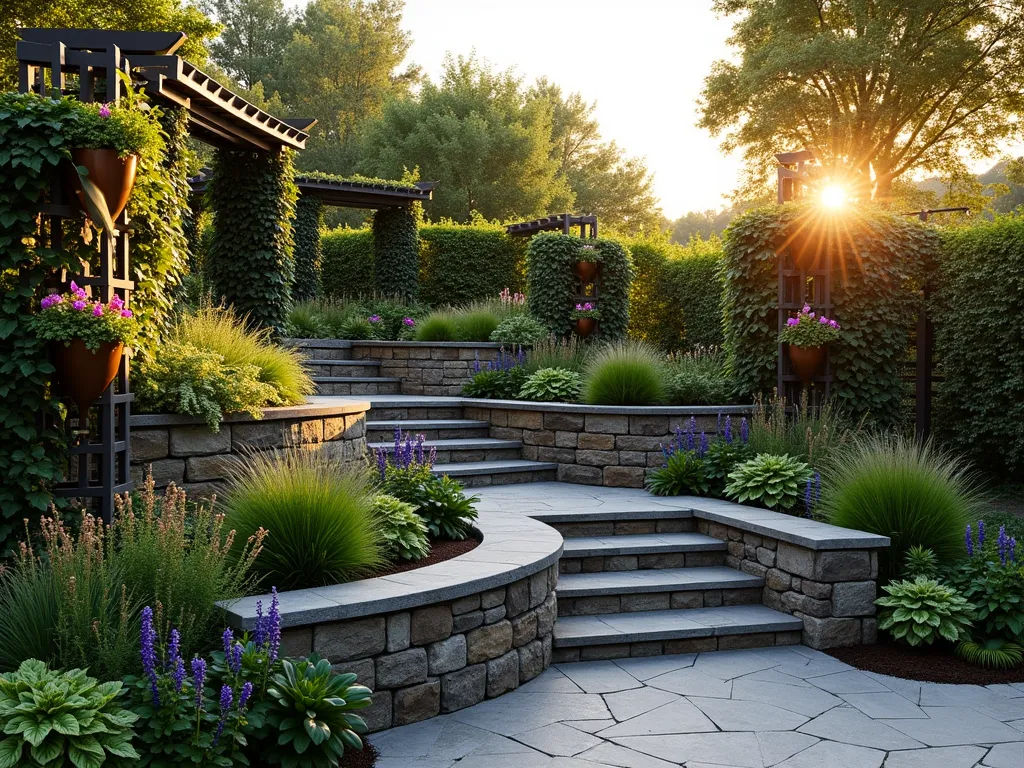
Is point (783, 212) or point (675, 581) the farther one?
point (783, 212)

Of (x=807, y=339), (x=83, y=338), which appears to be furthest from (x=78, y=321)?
(x=807, y=339)

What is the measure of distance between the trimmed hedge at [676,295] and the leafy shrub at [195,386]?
818 centimetres

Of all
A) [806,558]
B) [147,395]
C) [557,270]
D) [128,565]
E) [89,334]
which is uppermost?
[557,270]

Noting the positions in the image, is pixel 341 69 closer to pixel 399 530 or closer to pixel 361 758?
pixel 399 530

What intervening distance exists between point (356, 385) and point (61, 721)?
24.8 feet

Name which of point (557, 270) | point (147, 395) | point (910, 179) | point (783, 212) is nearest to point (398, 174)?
point (910, 179)

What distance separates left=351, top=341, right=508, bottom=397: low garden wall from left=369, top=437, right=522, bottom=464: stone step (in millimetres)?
2182

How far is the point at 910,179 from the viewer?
80.2 feet

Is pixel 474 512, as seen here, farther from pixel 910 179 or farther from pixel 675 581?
pixel 910 179

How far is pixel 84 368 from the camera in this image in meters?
3.91

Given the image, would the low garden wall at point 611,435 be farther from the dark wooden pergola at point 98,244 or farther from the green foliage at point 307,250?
the green foliage at point 307,250

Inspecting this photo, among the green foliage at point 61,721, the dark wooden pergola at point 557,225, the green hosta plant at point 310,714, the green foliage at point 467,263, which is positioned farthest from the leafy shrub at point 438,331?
the green foliage at point 61,721

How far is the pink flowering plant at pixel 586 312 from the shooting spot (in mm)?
11500

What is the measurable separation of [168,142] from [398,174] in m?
22.6
